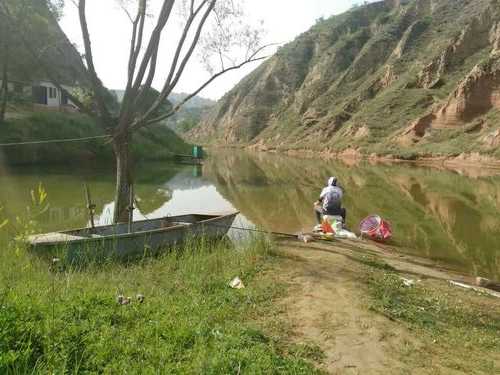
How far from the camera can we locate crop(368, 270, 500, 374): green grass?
5.12 meters

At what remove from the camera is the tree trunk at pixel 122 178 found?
12016 mm

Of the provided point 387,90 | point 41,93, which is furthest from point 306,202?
point 387,90

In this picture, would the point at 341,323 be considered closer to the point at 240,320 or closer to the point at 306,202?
the point at 240,320

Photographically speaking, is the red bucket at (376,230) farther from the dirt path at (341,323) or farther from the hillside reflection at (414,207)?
the dirt path at (341,323)

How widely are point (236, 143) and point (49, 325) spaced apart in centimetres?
11330

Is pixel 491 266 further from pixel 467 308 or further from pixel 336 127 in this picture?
pixel 336 127

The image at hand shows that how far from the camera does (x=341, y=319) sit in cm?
607

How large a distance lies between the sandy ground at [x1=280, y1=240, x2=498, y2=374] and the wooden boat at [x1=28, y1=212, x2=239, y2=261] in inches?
108

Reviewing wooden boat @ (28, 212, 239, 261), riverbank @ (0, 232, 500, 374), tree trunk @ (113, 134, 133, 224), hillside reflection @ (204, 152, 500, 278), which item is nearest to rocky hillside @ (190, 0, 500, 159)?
hillside reflection @ (204, 152, 500, 278)

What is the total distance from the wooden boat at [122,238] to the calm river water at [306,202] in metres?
3.78

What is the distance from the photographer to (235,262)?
8883mm

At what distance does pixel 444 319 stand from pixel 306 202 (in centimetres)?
1647

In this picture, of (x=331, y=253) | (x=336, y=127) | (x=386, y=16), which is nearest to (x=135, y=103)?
(x=331, y=253)

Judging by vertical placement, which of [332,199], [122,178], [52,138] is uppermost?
[52,138]
